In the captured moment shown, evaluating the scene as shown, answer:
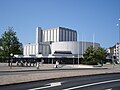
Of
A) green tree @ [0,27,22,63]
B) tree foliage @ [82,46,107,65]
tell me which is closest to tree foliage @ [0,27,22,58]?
green tree @ [0,27,22,63]

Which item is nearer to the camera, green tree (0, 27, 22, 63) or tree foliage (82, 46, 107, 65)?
green tree (0, 27, 22, 63)

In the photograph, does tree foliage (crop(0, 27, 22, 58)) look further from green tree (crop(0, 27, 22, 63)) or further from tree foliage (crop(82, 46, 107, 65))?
tree foliage (crop(82, 46, 107, 65))

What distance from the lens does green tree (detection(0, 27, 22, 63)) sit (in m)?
66.4

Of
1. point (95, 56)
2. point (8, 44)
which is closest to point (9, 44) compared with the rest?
point (8, 44)

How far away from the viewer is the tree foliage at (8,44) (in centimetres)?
6638

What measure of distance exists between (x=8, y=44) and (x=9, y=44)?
0.86 feet

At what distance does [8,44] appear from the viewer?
219 ft

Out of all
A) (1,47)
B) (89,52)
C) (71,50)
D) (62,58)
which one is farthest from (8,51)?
(71,50)

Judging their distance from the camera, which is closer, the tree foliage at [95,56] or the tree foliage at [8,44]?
the tree foliage at [8,44]

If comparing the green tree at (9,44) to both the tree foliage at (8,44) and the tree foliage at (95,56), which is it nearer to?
the tree foliage at (8,44)

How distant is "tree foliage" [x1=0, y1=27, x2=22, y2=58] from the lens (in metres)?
66.4

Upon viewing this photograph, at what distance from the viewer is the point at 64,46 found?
598ft

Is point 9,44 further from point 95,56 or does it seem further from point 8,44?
point 95,56

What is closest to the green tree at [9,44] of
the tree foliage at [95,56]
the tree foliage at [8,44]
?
the tree foliage at [8,44]
